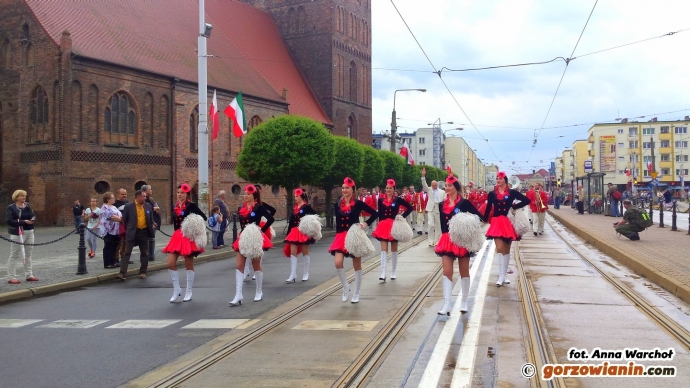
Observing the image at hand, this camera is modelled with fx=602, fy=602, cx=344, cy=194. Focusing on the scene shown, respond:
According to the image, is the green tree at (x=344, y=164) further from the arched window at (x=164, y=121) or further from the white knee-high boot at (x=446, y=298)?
the white knee-high boot at (x=446, y=298)

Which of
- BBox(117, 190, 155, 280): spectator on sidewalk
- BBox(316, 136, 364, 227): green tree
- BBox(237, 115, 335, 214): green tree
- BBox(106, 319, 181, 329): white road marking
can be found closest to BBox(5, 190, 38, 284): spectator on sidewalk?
BBox(117, 190, 155, 280): spectator on sidewalk

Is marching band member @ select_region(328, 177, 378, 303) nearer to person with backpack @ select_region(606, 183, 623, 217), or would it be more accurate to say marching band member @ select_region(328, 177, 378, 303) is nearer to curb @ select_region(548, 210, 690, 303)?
curb @ select_region(548, 210, 690, 303)

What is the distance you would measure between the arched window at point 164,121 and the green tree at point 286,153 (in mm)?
10816

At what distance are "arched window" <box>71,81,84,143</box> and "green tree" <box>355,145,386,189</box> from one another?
17.0 m

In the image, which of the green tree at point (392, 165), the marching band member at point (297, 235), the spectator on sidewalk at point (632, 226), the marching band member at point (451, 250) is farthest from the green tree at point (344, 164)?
the marching band member at point (451, 250)

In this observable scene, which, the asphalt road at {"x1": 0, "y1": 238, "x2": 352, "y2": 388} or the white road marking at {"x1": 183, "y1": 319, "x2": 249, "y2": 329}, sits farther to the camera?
the white road marking at {"x1": 183, "y1": 319, "x2": 249, "y2": 329}

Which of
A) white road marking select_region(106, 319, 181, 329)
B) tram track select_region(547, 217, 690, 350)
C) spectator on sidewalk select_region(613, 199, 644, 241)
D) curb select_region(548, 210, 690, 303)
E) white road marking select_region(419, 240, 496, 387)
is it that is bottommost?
white road marking select_region(106, 319, 181, 329)

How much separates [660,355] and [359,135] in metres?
55.3

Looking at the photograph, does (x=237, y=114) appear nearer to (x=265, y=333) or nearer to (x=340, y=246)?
(x=340, y=246)

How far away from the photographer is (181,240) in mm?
9898

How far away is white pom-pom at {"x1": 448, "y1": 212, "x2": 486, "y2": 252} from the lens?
8.16 m

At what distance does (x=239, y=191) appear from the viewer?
43031 mm

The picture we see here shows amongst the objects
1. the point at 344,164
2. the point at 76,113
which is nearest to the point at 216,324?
the point at 344,164

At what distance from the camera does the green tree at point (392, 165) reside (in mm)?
45156
